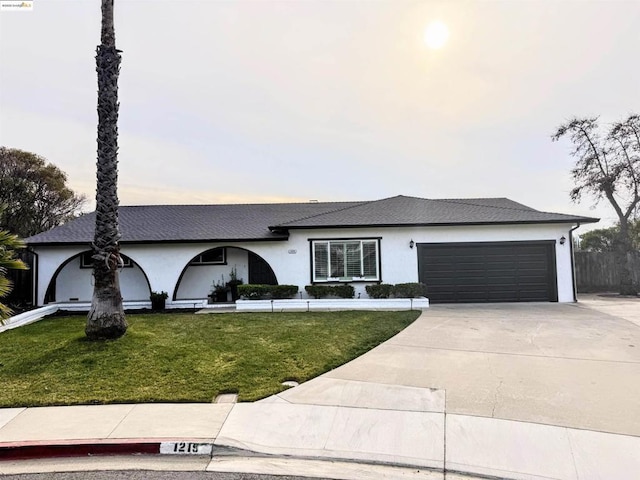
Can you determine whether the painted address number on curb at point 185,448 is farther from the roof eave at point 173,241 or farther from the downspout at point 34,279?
the downspout at point 34,279

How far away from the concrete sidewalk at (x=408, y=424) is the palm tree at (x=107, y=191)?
3.22m

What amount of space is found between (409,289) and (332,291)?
8.76 feet

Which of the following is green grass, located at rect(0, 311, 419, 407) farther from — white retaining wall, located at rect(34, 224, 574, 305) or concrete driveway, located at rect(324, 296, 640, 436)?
white retaining wall, located at rect(34, 224, 574, 305)

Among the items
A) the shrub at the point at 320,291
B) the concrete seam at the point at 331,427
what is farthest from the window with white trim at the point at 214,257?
the concrete seam at the point at 331,427

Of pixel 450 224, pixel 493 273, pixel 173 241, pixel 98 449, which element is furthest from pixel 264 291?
pixel 98 449

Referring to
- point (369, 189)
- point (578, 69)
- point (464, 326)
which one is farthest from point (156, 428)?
point (369, 189)

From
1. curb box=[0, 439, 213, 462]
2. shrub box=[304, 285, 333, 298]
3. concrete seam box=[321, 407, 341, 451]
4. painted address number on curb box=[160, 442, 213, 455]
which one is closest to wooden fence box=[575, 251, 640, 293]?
shrub box=[304, 285, 333, 298]

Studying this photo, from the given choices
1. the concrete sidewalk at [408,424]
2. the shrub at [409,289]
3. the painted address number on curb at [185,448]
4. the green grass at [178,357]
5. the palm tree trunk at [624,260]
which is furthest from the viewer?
the palm tree trunk at [624,260]

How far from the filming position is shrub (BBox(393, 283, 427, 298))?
13.2 metres

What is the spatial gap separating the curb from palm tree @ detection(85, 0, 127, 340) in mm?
4111

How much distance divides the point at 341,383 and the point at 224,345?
310 cm

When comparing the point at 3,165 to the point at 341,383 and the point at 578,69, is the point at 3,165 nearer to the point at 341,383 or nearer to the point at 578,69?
the point at 341,383

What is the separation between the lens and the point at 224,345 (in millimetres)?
7961

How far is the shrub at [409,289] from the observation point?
1320cm
